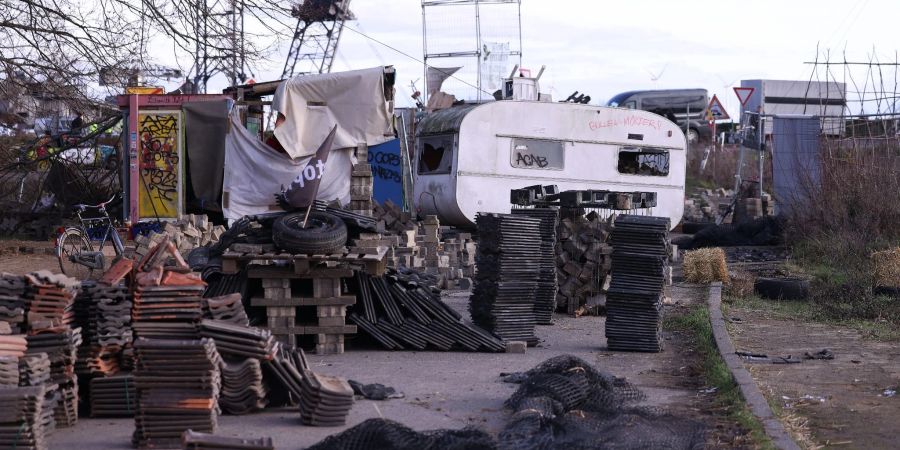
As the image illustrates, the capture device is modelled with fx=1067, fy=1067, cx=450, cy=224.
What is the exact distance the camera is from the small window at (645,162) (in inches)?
947

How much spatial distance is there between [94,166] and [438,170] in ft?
24.0

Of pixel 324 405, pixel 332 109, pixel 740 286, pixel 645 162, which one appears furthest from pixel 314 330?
pixel 645 162

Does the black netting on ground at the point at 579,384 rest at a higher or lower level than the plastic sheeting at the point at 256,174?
lower

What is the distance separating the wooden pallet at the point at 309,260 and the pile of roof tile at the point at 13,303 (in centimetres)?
319

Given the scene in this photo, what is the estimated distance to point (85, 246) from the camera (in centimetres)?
1738

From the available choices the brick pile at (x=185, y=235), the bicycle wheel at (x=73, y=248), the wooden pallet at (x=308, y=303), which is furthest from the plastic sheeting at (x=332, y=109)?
the wooden pallet at (x=308, y=303)

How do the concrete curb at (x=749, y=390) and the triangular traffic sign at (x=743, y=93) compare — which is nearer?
the concrete curb at (x=749, y=390)

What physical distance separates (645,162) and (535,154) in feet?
9.79

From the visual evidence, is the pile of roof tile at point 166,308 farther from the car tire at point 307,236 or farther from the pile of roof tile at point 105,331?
the car tire at point 307,236

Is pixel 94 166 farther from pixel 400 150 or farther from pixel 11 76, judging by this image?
pixel 11 76

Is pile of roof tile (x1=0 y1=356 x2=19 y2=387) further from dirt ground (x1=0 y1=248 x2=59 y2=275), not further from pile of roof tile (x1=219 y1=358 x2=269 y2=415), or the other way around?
dirt ground (x1=0 y1=248 x2=59 y2=275)

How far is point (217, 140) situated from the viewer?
67.3 ft

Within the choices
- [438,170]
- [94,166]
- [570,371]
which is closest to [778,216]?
[438,170]

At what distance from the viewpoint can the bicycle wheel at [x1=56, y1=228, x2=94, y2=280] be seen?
1682cm
